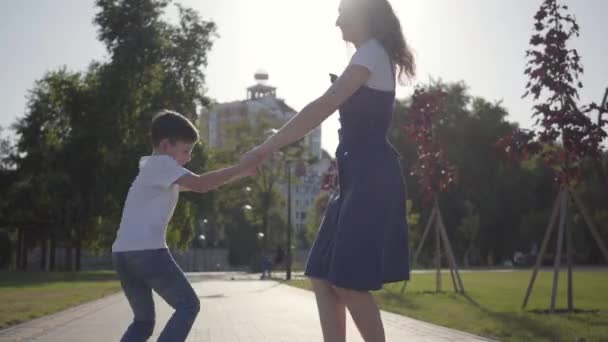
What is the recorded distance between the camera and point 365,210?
12.3ft

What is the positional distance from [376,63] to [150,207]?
1.39 metres

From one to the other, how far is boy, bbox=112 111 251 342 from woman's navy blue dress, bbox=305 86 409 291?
2.28 ft

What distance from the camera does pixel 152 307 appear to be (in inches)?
178

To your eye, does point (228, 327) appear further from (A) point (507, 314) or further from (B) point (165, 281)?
(B) point (165, 281)

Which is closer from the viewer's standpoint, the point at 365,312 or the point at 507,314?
the point at 365,312

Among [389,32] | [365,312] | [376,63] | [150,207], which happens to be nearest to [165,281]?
[150,207]

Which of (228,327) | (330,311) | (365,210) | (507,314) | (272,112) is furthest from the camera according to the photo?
(272,112)

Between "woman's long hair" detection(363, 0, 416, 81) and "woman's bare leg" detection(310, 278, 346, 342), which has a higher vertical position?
"woman's long hair" detection(363, 0, 416, 81)

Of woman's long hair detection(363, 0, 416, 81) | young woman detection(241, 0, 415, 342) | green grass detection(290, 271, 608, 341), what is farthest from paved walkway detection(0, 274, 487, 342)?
woman's long hair detection(363, 0, 416, 81)

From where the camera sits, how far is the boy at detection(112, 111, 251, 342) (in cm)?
432

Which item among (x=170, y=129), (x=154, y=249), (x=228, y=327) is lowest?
(x=228, y=327)

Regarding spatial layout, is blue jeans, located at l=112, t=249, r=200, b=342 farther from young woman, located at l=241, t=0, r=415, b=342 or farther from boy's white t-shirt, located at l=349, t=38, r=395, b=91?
boy's white t-shirt, located at l=349, t=38, r=395, b=91

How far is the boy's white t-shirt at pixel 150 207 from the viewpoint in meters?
4.34

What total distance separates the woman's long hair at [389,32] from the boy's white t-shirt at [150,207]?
1.19m
